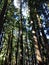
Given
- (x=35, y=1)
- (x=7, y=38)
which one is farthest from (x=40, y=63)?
(x=7, y=38)

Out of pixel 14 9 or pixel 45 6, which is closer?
pixel 45 6

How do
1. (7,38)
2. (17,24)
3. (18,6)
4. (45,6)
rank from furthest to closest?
(7,38) → (17,24) → (18,6) → (45,6)

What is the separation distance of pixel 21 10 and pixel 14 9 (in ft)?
4.91

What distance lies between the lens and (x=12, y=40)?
25.0m

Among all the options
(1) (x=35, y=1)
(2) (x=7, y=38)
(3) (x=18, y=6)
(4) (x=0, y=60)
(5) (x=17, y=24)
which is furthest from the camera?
(4) (x=0, y=60)

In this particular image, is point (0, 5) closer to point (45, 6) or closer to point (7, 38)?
point (45, 6)

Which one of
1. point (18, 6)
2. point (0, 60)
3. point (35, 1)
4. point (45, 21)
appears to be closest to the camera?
point (35, 1)

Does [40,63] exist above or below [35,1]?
below

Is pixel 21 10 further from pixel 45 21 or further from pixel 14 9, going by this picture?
pixel 45 21

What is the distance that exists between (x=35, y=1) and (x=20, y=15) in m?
4.79

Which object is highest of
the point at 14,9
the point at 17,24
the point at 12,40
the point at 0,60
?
the point at 14,9

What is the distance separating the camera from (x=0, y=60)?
2830 cm

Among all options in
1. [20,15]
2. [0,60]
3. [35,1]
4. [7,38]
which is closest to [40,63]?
[35,1]

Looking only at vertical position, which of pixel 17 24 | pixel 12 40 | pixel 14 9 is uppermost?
pixel 14 9
